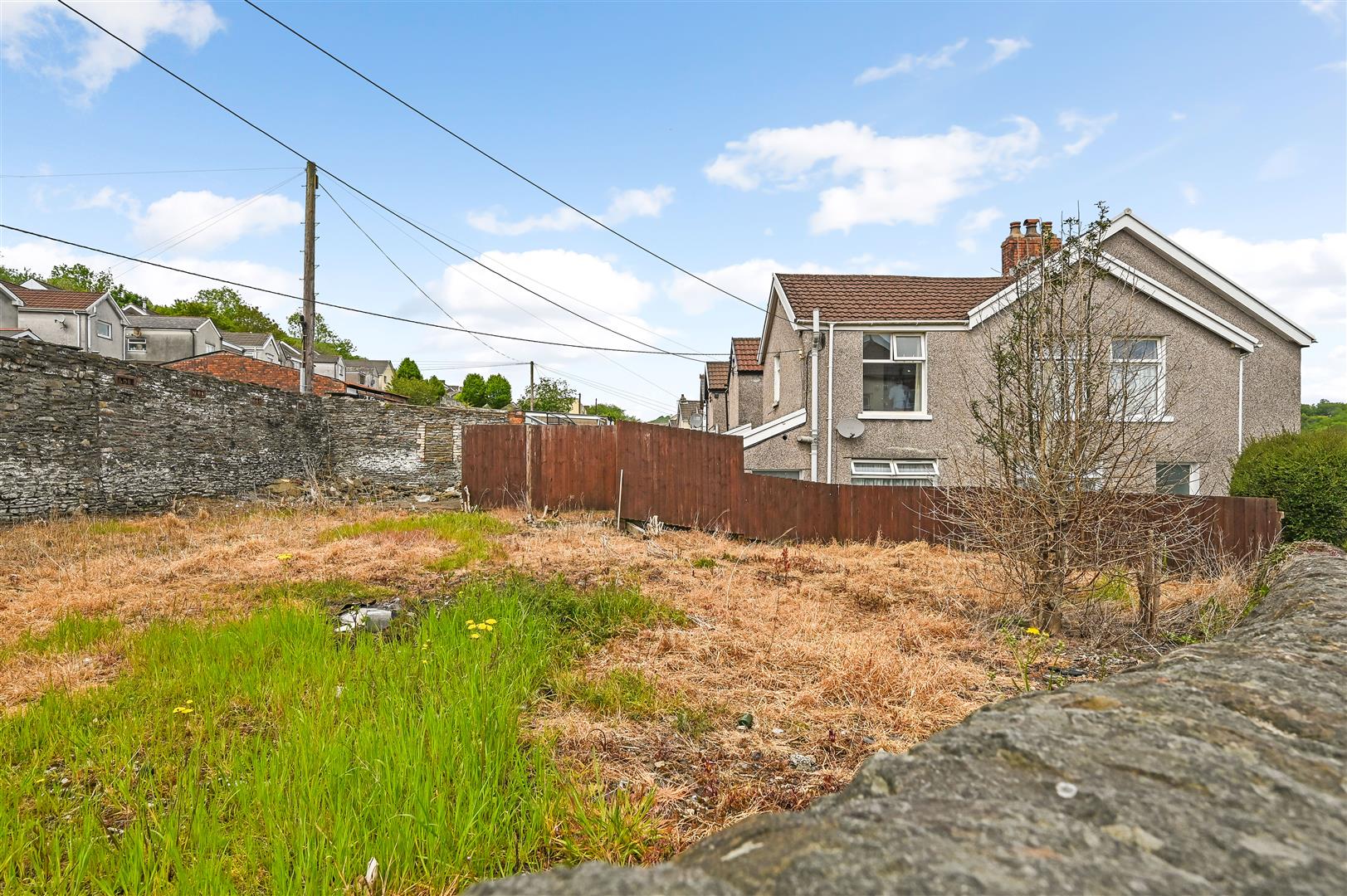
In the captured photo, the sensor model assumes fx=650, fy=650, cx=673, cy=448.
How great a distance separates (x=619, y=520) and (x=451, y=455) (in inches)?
399

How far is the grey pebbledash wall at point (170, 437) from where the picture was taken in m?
10.7

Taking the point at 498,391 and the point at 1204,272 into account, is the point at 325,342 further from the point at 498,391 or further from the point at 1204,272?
the point at 1204,272

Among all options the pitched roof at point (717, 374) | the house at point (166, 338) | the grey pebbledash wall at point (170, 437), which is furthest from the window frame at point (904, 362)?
the house at point (166, 338)

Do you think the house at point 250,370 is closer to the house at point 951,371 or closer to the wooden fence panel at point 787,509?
the house at point 951,371

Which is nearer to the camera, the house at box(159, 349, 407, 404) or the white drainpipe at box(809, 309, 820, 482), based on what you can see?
the white drainpipe at box(809, 309, 820, 482)

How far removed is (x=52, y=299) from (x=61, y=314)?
71.8 inches

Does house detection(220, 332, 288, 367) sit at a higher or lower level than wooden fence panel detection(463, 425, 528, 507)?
higher

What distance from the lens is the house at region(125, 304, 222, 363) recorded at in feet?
149

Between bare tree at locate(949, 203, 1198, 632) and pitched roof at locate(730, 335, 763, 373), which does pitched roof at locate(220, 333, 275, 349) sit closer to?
pitched roof at locate(730, 335, 763, 373)

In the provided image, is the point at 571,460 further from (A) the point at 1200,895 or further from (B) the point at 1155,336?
(A) the point at 1200,895

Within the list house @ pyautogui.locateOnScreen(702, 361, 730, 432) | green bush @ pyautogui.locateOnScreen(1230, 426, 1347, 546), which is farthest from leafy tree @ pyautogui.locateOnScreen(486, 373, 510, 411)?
green bush @ pyautogui.locateOnScreen(1230, 426, 1347, 546)

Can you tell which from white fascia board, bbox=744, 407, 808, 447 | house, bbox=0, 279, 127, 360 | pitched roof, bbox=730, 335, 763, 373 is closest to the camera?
white fascia board, bbox=744, 407, 808, 447

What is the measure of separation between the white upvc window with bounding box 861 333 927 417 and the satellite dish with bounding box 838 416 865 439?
16.4 inches

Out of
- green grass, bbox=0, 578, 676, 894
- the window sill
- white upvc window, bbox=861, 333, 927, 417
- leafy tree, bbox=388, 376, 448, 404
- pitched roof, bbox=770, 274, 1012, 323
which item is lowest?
green grass, bbox=0, 578, 676, 894
